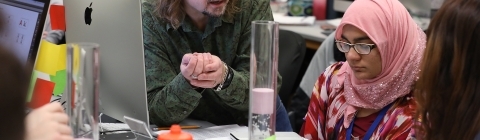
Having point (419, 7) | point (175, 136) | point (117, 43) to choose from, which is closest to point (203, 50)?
point (117, 43)

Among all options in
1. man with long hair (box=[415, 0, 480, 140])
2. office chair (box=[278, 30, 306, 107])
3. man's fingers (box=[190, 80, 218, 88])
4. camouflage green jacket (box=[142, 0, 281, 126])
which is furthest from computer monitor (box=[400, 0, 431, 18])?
man with long hair (box=[415, 0, 480, 140])

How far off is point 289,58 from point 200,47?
520 mm

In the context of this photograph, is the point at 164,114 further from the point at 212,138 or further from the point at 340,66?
the point at 340,66

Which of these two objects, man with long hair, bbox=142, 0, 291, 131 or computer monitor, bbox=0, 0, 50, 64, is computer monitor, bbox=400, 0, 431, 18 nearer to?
man with long hair, bbox=142, 0, 291, 131

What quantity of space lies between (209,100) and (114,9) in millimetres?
465

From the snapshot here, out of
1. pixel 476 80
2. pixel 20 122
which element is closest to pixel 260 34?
pixel 476 80

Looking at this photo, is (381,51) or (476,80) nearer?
(476,80)

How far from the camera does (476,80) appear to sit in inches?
55.1

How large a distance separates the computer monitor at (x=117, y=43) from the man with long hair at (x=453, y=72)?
0.63 meters

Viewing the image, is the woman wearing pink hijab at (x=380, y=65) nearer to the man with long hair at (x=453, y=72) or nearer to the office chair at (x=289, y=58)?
the man with long hair at (x=453, y=72)

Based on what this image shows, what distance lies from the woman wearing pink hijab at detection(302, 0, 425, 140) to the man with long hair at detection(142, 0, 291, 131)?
0.29m

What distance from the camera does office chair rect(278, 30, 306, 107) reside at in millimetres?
2459

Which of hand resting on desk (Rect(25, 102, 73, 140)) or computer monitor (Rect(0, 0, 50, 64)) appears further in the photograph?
computer monitor (Rect(0, 0, 50, 64))

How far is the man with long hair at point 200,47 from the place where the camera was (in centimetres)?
188
